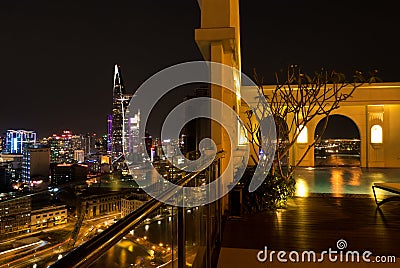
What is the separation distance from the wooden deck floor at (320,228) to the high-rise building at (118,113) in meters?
11.8

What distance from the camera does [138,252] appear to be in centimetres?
163

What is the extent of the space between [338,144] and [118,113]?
2082 cm

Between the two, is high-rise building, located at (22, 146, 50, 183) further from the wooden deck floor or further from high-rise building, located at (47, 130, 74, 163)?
high-rise building, located at (47, 130, 74, 163)

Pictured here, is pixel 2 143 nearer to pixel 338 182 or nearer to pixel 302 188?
pixel 302 188

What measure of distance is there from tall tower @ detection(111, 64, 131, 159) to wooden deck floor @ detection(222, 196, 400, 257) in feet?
38.9

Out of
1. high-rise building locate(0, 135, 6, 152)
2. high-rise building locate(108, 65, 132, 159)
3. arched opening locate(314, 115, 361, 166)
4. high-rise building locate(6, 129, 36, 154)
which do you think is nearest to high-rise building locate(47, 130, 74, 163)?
high-rise building locate(6, 129, 36, 154)

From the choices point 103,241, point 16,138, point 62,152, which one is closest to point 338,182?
point 103,241

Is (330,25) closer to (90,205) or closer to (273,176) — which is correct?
(273,176)

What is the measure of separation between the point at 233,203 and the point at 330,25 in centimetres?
1411

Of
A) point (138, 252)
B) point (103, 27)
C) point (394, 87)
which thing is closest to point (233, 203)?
point (138, 252)

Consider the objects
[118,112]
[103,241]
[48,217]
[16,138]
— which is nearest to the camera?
[103,241]

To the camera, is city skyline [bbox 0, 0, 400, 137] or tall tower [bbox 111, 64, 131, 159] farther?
tall tower [bbox 111, 64, 131, 159]

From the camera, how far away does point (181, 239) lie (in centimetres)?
197

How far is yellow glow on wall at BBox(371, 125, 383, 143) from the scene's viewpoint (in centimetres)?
1106
